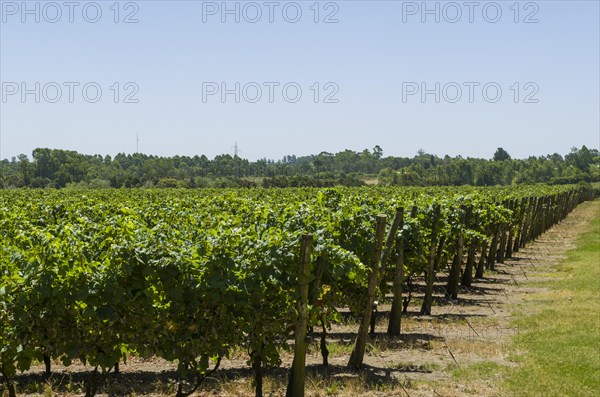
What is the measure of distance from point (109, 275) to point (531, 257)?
28.3 metres

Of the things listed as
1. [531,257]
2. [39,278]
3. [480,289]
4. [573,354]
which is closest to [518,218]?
[531,257]

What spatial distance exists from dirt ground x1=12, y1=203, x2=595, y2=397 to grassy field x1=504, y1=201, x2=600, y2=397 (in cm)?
37

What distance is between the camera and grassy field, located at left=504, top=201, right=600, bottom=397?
37.2ft

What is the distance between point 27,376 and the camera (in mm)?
11820

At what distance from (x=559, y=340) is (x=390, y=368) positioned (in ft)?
14.3

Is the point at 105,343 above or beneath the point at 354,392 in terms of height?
above

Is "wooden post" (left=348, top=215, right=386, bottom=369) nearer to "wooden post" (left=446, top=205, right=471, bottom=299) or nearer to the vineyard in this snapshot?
the vineyard

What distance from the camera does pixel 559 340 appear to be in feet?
48.3

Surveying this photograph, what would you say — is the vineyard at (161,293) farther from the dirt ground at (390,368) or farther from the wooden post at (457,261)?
the wooden post at (457,261)

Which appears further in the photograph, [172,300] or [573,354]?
[573,354]

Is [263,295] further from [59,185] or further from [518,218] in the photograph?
[59,185]

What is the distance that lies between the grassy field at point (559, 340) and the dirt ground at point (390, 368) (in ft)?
1.21

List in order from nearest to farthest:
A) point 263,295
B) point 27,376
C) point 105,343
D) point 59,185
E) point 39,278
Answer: point 39,278 < point 105,343 < point 263,295 < point 27,376 < point 59,185

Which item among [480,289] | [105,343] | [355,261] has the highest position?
[355,261]
